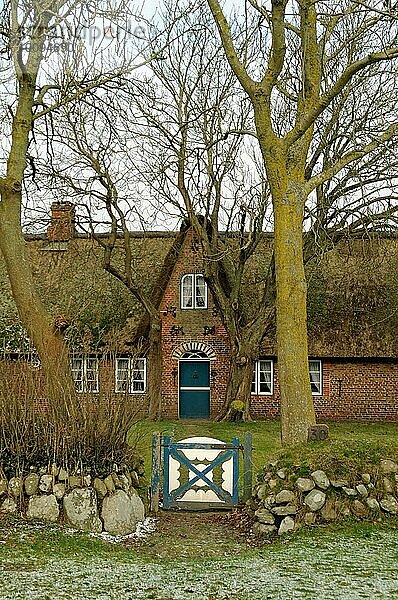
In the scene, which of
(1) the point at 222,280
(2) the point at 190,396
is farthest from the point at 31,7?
(2) the point at 190,396

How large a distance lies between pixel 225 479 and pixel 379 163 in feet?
36.6

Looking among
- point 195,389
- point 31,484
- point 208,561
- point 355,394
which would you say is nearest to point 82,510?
point 31,484

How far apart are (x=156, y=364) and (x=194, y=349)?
182cm

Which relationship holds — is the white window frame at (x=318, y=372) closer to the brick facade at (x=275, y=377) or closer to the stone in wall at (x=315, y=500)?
the brick facade at (x=275, y=377)

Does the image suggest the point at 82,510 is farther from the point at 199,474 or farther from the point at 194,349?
the point at 194,349

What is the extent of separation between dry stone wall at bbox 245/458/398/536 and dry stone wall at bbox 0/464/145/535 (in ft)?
5.94

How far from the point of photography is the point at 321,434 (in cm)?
1072

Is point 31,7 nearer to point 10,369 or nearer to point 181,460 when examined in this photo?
point 10,369

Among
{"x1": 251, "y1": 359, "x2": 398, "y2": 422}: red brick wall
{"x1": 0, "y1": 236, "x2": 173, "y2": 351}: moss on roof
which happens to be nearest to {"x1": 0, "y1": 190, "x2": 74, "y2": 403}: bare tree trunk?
{"x1": 0, "y1": 236, "x2": 173, "y2": 351}: moss on roof

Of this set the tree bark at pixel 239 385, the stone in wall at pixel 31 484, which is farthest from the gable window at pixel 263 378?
the stone in wall at pixel 31 484

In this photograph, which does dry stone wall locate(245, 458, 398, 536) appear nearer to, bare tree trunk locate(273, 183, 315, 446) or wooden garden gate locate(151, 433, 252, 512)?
wooden garden gate locate(151, 433, 252, 512)

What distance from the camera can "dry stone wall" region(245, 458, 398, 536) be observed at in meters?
9.38

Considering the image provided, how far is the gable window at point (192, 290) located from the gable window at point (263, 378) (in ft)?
9.41

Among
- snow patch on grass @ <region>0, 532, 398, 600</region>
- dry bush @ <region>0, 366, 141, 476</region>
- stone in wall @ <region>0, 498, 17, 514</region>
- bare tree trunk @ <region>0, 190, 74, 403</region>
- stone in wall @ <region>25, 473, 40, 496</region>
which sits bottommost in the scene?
snow patch on grass @ <region>0, 532, 398, 600</region>
